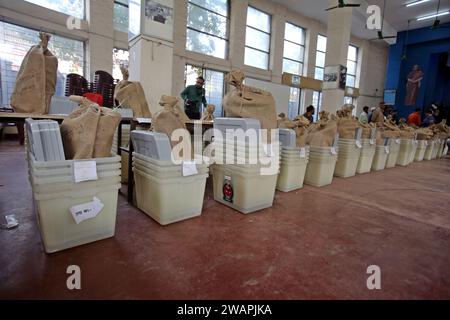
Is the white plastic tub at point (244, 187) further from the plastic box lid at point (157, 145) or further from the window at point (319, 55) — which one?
the window at point (319, 55)

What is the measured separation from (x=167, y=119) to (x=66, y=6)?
→ 553 cm

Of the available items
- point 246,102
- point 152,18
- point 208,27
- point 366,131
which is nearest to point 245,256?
point 246,102

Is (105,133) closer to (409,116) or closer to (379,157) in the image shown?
(379,157)

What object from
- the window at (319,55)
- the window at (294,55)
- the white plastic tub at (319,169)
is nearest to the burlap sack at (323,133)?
the white plastic tub at (319,169)

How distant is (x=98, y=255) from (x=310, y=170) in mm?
2359

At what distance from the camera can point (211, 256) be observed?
50.2 inches

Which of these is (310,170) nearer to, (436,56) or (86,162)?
(86,162)

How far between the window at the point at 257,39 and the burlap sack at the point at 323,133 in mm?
6159

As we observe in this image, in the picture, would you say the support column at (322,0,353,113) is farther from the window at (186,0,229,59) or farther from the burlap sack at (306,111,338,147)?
the burlap sack at (306,111,338,147)

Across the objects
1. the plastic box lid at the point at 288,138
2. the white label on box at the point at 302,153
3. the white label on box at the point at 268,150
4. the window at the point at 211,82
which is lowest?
the white label on box at the point at 302,153

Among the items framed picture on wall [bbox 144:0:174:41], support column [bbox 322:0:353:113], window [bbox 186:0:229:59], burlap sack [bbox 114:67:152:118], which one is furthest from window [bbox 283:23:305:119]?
burlap sack [bbox 114:67:152:118]

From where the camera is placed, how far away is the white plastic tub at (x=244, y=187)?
6.10ft
